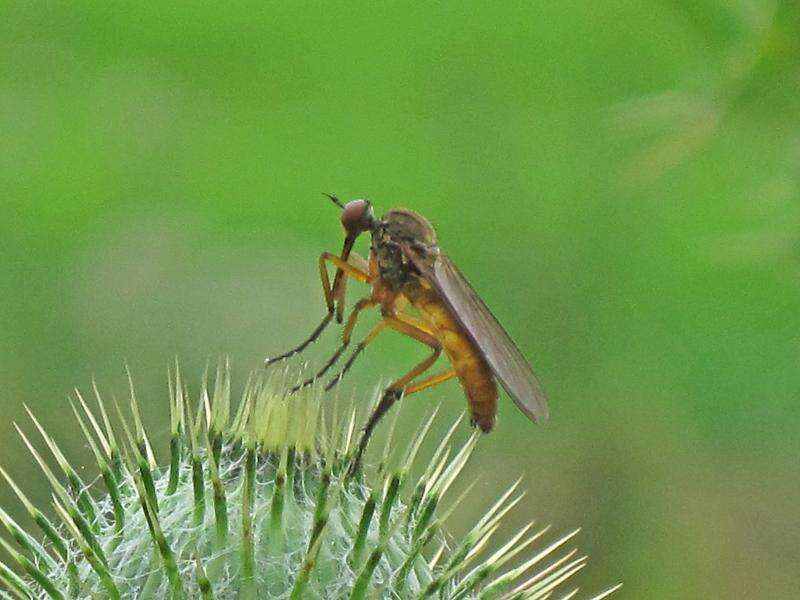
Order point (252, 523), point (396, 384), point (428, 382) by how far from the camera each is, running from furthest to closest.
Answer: point (428, 382)
point (396, 384)
point (252, 523)

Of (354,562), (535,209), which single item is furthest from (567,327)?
(354,562)

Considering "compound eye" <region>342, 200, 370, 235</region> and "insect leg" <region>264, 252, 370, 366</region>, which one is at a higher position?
"compound eye" <region>342, 200, 370, 235</region>

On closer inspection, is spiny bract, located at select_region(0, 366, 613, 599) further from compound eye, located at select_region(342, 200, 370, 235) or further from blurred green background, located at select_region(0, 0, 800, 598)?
blurred green background, located at select_region(0, 0, 800, 598)

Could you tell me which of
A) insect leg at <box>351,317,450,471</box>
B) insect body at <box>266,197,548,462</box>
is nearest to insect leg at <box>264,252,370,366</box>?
insect body at <box>266,197,548,462</box>

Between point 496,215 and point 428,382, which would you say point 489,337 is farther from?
point 496,215

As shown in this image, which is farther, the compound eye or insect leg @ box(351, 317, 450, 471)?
Result: the compound eye

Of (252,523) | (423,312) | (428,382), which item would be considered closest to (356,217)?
(423,312)

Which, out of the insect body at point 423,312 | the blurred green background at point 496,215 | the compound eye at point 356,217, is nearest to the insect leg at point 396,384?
the insect body at point 423,312
